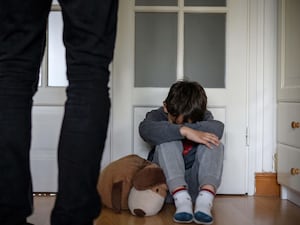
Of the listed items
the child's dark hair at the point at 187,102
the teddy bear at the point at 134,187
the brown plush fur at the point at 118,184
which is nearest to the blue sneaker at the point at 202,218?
the teddy bear at the point at 134,187

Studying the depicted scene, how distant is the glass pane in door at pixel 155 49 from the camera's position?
2.05m

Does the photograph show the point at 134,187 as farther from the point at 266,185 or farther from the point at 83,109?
the point at 83,109

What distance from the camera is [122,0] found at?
6.66 ft

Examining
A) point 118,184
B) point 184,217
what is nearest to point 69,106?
point 184,217

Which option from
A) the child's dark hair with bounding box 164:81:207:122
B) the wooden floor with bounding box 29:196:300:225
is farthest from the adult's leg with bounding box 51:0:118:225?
the child's dark hair with bounding box 164:81:207:122

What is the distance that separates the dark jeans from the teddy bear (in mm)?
726

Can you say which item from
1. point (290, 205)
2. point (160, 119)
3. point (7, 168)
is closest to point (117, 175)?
point (160, 119)

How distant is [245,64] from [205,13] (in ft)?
0.98

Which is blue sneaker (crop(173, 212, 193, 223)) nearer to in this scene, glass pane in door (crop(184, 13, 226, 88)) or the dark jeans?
the dark jeans

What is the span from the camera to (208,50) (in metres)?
2.07

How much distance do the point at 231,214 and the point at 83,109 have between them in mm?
984

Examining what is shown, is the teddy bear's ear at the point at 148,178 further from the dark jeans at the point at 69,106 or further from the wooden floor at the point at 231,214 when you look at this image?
the dark jeans at the point at 69,106

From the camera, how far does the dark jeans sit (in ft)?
2.62

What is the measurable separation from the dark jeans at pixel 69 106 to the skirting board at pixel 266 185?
133 centimetres
